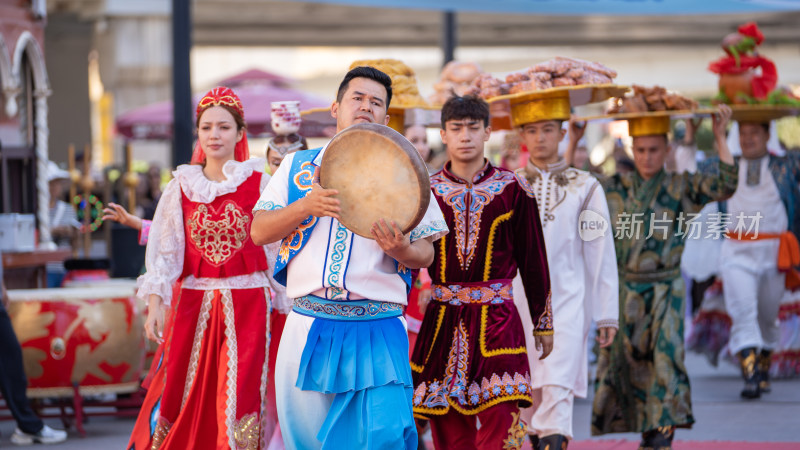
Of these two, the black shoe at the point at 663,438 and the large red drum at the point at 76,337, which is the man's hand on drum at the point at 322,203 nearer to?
the black shoe at the point at 663,438

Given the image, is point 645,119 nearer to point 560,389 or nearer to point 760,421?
point 560,389

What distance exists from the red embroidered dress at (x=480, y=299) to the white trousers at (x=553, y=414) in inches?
28.7

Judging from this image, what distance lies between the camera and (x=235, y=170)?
20.2 feet

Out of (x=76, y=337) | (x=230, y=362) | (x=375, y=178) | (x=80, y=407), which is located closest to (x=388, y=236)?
(x=375, y=178)

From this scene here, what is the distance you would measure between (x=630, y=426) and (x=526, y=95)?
2104mm

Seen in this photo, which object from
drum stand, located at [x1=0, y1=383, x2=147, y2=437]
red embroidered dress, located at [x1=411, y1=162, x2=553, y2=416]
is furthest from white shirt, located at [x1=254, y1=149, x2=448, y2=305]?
drum stand, located at [x1=0, y1=383, x2=147, y2=437]

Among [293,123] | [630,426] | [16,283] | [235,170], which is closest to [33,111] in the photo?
[16,283]

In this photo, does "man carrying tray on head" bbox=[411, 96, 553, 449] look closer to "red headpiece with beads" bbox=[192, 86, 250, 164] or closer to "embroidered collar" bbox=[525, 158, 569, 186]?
"embroidered collar" bbox=[525, 158, 569, 186]

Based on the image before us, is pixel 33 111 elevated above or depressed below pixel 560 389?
above

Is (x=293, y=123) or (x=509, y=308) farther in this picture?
(x=293, y=123)

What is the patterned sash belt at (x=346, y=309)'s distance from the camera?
4457 millimetres

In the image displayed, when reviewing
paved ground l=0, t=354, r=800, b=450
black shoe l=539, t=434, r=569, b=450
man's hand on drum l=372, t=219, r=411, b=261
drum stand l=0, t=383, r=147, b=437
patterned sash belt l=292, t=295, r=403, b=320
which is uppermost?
man's hand on drum l=372, t=219, r=411, b=261

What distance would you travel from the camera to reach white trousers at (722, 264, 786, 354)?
32.5 ft

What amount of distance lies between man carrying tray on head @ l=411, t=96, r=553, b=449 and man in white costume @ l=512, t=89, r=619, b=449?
0.71 meters
